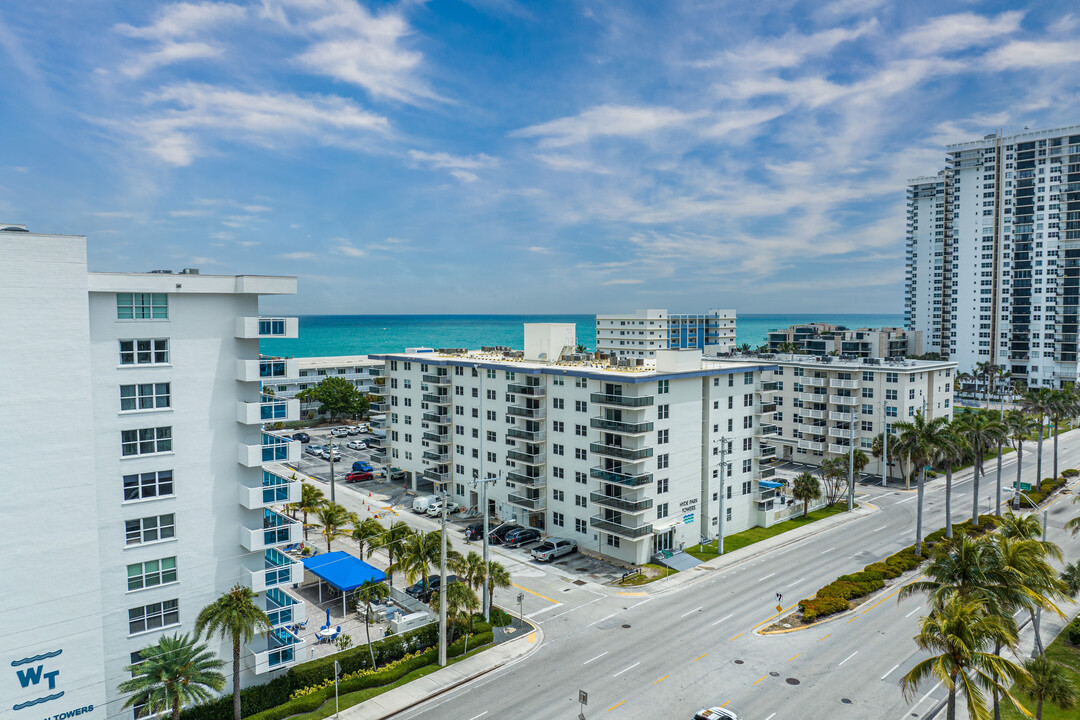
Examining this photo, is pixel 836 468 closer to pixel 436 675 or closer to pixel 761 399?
pixel 761 399

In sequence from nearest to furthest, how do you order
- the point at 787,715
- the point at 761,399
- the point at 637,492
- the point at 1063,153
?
the point at 787,715 → the point at 637,492 → the point at 761,399 → the point at 1063,153

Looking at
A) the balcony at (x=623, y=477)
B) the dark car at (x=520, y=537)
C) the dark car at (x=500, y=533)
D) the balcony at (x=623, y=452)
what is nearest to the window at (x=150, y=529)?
the dark car at (x=500, y=533)

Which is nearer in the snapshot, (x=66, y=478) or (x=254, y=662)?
(x=66, y=478)

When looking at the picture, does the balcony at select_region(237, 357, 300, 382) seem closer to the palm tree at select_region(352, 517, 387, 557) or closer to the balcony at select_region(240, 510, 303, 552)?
the balcony at select_region(240, 510, 303, 552)

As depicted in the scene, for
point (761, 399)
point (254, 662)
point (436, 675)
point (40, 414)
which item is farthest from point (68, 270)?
point (761, 399)

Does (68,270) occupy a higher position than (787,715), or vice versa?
(68,270)

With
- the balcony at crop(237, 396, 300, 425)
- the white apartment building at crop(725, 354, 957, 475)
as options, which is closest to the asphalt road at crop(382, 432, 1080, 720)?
the balcony at crop(237, 396, 300, 425)
